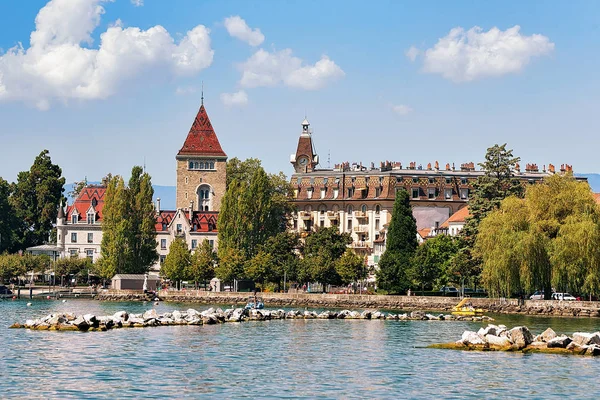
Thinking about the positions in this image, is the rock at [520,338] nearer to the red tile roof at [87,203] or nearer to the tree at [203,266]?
the tree at [203,266]

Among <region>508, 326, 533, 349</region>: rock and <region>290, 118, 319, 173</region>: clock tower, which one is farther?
<region>290, 118, 319, 173</region>: clock tower

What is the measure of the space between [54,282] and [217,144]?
26769mm

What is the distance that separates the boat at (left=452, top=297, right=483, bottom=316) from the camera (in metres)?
85.2

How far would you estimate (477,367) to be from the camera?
49.9m

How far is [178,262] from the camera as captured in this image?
397 feet

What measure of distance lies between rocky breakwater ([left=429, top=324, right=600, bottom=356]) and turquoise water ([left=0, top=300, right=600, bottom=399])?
43.4 inches

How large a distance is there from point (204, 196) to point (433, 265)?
49.8 metres

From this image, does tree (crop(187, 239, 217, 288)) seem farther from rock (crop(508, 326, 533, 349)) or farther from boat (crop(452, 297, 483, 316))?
rock (crop(508, 326, 533, 349))

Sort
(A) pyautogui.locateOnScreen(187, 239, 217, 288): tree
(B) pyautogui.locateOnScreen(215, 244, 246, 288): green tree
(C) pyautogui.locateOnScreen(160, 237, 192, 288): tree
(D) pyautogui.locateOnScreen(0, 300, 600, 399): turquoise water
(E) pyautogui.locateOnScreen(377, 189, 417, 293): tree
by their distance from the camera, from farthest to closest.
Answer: (C) pyautogui.locateOnScreen(160, 237, 192, 288): tree, (A) pyautogui.locateOnScreen(187, 239, 217, 288): tree, (B) pyautogui.locateOnScreen(215, 244, 246, 288): green tree, (E) pyautogui.locateOnScreen(377, 189, 417, 293): tree, (D) pyautogui.locateOnScreen(0, 300, 600, 399): turquoise water

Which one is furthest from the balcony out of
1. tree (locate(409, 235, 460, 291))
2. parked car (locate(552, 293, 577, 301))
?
parked car (locate(552, 293, 577, 301))

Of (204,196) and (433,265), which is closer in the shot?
(433,265)

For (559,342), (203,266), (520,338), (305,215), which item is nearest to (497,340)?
(520,338)

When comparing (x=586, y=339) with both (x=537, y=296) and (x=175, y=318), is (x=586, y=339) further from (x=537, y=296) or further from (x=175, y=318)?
(x=537, y=296)

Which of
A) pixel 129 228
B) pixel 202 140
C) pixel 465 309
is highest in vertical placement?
pixel 202 140
